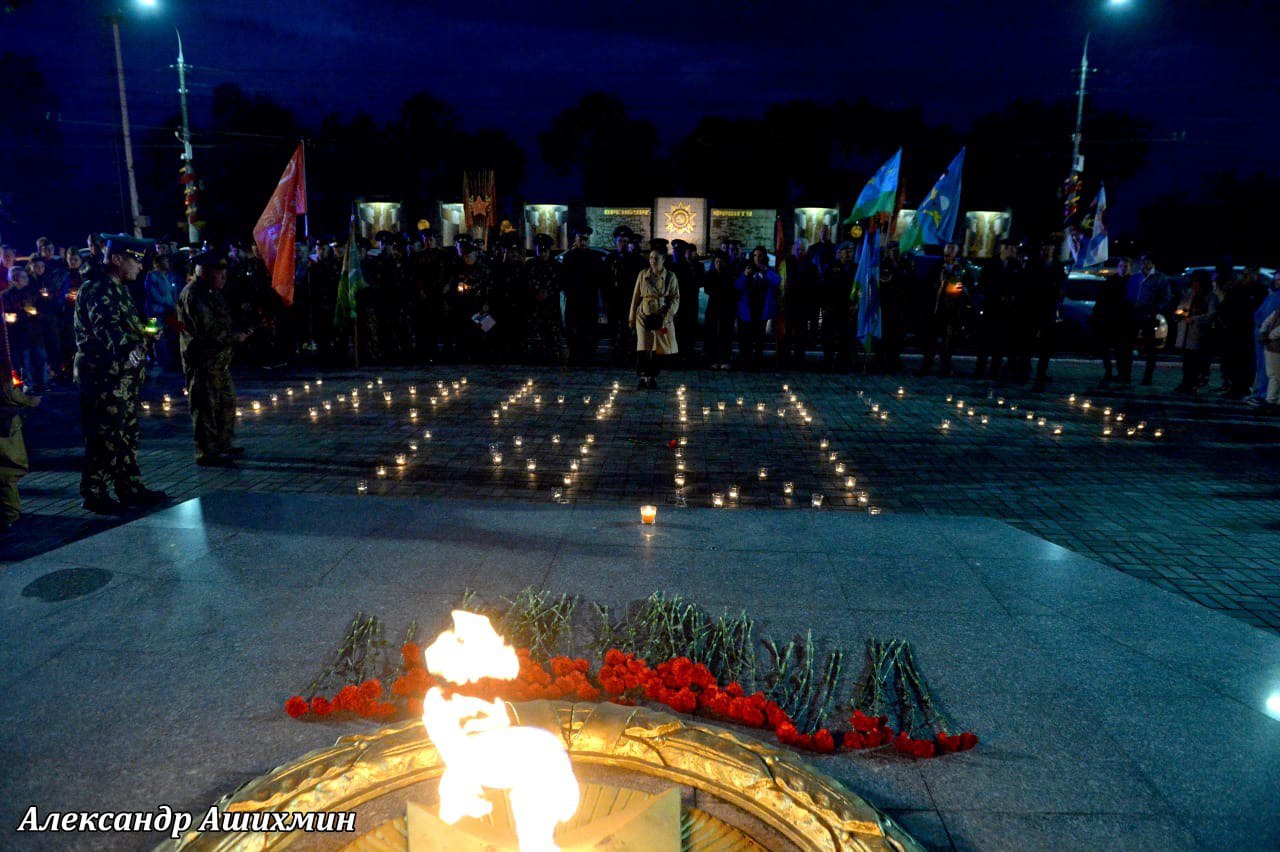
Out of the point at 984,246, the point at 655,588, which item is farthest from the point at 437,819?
the point at 984,246

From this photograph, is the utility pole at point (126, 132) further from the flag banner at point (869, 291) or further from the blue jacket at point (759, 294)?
the flag banner at point (869, 291)

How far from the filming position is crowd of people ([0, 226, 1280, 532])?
39.6 feet

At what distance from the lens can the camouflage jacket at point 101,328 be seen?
6625mm

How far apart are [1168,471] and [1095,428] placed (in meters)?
2.01

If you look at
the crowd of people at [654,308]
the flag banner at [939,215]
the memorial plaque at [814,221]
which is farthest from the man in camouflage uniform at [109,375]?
the memorial plaque at [814,221]

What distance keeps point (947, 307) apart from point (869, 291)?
1496mm

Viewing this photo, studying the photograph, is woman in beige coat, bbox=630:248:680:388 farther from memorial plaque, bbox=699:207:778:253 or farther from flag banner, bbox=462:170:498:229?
flag banner, bbox=462:170:498:229

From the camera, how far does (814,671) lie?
149 inches

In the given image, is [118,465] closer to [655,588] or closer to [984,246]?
[655,588]

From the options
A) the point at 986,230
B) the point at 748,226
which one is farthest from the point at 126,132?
the point at 986,230

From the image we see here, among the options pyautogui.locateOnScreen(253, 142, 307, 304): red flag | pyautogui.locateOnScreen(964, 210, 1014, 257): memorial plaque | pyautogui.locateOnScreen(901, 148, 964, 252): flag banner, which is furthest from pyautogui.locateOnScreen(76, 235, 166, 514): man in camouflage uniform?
pyautogui.locateOnScreen(964, 210, 1014, 257): memorial plaque

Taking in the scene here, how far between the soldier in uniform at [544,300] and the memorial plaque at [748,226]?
11.5 meters

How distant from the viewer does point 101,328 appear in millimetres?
6629

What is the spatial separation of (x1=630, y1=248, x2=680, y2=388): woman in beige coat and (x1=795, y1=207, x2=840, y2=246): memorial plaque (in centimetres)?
1664
